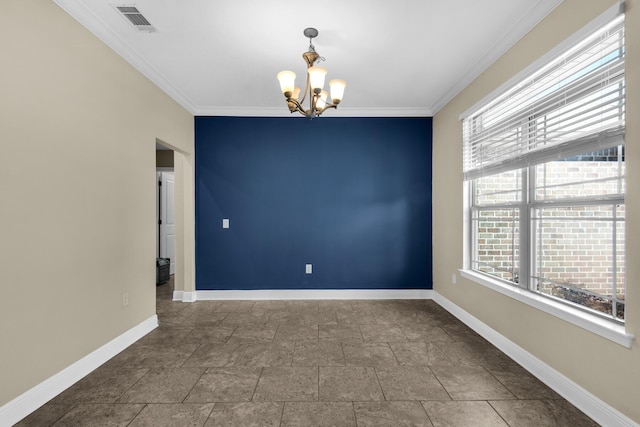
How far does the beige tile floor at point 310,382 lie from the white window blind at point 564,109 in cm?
162

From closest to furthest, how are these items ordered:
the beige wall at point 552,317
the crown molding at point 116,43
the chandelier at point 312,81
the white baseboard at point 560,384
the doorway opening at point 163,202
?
the beige wall at point 552,317, the white baseboard at point 560,384, the crown molding at point 116,43, the chandelier at point 312,81, the doorway opening at point 163,202

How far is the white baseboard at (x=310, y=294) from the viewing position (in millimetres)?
4465

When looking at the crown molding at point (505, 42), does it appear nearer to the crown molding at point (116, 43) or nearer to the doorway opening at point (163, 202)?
the crown molding at point (116, 43)

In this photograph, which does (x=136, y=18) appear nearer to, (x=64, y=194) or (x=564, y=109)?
(x=64, y=194)

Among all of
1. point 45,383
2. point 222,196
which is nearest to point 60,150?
point 45,383

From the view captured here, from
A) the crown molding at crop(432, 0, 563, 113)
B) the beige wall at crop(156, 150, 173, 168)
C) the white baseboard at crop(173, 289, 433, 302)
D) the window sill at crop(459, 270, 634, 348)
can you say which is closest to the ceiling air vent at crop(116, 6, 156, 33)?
the crown molding at crop(432, 0, 563, 113)

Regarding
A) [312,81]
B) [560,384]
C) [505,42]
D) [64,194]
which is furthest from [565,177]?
[64,194]

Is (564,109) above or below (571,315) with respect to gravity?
above

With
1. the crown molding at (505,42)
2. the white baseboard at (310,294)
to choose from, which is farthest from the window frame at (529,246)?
the white baseboard at (310,294)

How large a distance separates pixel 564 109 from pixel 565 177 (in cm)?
46

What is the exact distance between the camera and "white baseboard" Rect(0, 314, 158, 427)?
5.91ft

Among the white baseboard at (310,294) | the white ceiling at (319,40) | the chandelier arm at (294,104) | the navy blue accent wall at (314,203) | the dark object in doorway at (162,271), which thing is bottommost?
the white baseboard at (310,294)

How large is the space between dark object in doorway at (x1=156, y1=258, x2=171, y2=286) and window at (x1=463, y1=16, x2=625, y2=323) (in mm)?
4892

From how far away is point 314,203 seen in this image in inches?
177
